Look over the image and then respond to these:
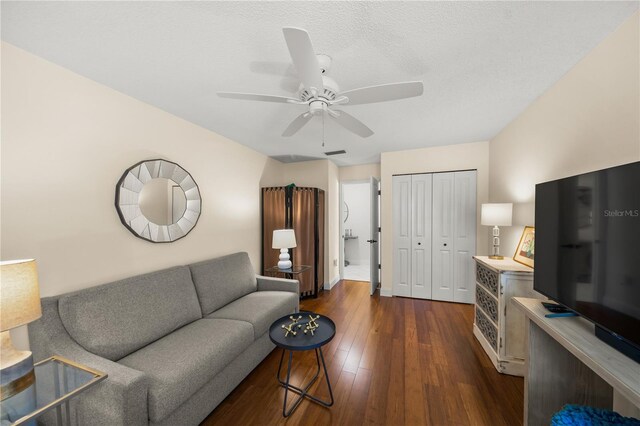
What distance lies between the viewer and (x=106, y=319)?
5.10 feet

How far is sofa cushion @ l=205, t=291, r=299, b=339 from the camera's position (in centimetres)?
211

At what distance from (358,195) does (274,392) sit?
5256mm

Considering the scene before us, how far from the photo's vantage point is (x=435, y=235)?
11.9 ft

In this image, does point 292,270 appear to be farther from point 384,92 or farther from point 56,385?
point 384,92

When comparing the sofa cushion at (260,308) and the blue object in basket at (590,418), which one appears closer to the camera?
the blue object in basket at (590,418)

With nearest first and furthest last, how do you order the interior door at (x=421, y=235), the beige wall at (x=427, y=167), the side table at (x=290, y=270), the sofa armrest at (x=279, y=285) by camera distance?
the sofa armrest at (x=279, y=285) < the side table at (x=290, y=270) < the beige wall at (x=427, y=167) < the interior door at (x=421, y=235)

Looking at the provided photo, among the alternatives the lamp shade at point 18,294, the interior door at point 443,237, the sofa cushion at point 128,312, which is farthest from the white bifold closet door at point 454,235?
the lamp shade at point 18,294

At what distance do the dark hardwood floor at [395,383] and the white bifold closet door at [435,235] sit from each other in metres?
0.74

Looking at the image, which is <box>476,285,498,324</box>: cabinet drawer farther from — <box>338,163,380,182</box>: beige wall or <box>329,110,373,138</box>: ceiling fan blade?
<box>338,163,380,182</box>: beige wall

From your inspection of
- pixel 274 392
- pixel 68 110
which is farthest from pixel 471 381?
pixel 68 110

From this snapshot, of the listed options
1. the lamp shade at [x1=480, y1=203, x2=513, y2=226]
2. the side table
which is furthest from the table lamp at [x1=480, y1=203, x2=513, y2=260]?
the side table

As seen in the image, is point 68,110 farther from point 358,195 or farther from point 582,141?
point 358,195

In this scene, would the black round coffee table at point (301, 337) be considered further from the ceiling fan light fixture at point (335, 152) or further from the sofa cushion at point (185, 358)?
the ceiling fan light fixture at point (335, 152)

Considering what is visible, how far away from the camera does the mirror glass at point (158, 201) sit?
195 cm
